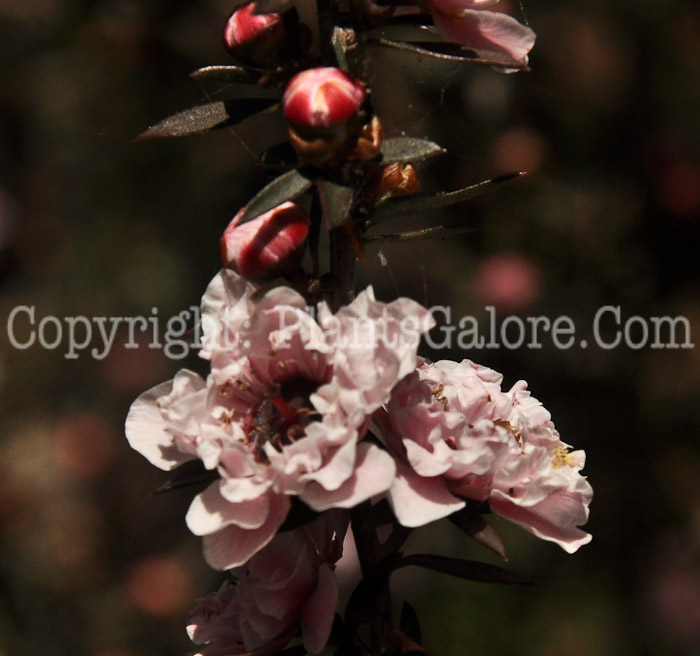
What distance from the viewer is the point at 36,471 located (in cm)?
228

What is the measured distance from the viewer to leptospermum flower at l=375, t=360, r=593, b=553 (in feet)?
1.84

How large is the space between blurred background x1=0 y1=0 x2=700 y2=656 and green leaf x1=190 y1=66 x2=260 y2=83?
1.08m

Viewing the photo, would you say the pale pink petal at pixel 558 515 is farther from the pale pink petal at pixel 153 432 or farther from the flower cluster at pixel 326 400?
the pale pink petal at pixel 153 432

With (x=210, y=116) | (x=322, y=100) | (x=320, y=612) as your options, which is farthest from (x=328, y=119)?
(x=320, y=612)

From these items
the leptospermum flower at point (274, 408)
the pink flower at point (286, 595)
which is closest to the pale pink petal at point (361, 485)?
the leptospermum flower at point (274, 408)

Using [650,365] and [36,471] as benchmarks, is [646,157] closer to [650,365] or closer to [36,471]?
[650,365]

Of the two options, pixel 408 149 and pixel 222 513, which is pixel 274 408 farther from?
pixel 408 149

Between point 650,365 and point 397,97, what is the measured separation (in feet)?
2.84

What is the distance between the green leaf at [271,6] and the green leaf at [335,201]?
0.37 ft

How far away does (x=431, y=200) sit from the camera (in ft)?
1.97

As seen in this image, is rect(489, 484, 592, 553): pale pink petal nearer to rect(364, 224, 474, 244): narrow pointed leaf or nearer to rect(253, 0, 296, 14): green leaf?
rect(364, 224, 474, 244): narrow pointed leaf

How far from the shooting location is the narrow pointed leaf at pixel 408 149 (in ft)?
1.88

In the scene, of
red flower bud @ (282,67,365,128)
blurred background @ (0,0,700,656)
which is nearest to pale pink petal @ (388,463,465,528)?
red flower bud @ (282,67,365,128)

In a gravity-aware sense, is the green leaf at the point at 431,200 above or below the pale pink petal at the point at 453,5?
below
